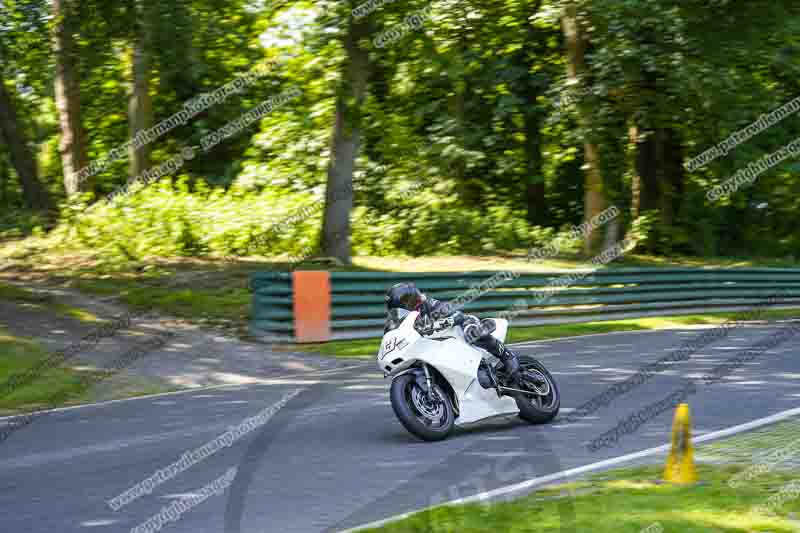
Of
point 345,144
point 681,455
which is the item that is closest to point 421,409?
point 681,455

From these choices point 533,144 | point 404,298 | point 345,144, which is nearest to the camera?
point 404,298

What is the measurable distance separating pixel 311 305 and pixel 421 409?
25.2ft

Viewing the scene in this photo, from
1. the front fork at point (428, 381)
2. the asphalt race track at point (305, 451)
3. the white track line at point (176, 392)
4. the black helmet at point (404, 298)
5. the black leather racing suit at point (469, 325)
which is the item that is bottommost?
the white track line at point (176, 392)

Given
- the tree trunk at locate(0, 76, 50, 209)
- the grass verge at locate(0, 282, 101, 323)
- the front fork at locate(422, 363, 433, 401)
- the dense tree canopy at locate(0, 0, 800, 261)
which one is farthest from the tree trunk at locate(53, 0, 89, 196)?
the front fork at locate(422, 363, 433, 401)

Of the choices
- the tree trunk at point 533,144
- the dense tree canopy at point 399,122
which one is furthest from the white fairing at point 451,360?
the tree trunk at point 533,144

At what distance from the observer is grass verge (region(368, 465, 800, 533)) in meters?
5.78

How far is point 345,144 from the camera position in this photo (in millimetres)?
19984

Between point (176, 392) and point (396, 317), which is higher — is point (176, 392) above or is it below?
below

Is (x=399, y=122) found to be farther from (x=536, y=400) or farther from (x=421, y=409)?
(x=421, y=409)

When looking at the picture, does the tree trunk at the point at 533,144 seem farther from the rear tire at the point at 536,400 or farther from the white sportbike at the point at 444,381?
the white sportbike at the point at 444,381

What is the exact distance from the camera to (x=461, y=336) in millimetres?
9117

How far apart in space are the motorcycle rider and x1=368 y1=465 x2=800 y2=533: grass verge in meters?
2.33

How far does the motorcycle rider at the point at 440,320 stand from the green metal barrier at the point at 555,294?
727 cm

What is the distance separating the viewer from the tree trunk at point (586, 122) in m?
24.7
